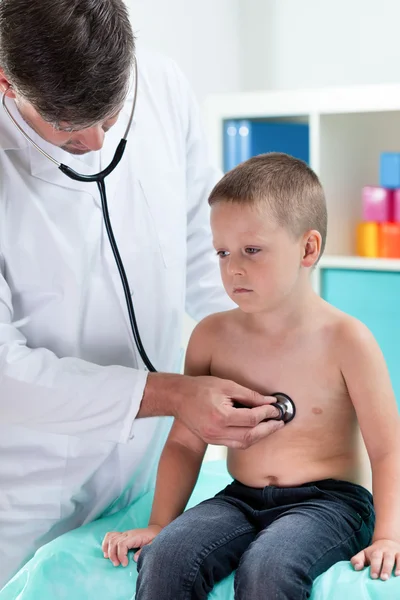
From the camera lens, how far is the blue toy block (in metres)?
2.52

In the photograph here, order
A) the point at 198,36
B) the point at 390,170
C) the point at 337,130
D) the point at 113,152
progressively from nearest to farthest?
the point at 113,152, the point at 390,170, the point at 337,130, the point at 198,36

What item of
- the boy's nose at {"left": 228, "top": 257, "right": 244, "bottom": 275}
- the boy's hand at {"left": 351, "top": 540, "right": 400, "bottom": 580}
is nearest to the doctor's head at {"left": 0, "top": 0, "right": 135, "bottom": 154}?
the boy's nose at {"left": 228, "top": 257, "right": 244, "bottom": 275}

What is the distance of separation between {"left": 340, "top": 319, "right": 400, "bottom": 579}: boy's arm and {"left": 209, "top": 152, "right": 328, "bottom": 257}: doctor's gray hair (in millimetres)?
191

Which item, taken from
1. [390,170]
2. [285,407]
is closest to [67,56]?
[285,407]

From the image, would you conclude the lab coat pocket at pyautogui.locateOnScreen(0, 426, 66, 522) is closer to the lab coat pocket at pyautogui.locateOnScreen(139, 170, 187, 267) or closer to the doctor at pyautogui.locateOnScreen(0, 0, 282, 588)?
the doctor at pyautogui.locateOnScreen(0, 0, 282, 588)

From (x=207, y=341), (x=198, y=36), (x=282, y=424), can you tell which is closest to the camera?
(x=282, y=424)

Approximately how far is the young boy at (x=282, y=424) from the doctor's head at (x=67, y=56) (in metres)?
0.28

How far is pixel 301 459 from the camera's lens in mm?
1359

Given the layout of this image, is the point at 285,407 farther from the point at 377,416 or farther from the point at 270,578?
the point at 270,578

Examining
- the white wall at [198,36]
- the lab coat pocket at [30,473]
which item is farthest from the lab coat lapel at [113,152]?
the white wall at [198,36]

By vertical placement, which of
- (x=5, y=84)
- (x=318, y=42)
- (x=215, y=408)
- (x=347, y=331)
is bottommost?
(x=215, y=408)

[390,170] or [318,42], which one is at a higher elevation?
[318,42]

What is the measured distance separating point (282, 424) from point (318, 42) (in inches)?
87.6

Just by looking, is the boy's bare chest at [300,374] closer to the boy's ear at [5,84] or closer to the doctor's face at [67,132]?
the doctor's face at [67,132]
